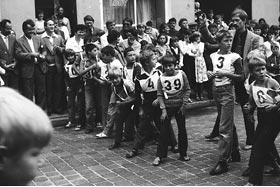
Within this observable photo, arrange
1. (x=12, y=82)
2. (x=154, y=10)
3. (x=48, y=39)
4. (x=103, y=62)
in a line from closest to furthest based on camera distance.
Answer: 1. (x=103, y=62)
2. (x=12, y=82)
3. (x=48, y=39)
4. (x=154, y=10)

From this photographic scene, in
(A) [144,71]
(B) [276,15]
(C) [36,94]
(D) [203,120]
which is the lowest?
(D) [203,120]

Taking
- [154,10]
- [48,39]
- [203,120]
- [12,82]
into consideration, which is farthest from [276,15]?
[12,82]

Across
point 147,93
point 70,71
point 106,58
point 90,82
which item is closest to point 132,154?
point 147,93

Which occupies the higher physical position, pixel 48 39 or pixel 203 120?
pixel 48 39

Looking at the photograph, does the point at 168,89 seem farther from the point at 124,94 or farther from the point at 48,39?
the point at 48,39

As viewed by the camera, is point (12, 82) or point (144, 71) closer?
point (144, 71)

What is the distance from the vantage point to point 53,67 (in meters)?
10.5

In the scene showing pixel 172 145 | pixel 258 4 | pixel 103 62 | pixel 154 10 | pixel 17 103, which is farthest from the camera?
pixel 258 4

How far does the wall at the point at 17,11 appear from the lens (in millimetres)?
11844

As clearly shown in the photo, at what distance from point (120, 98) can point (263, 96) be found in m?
3.16

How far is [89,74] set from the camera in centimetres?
922

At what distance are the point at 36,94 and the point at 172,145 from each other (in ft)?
13.5

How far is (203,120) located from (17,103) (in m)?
9.04

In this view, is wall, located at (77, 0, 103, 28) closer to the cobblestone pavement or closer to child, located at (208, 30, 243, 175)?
the cobblestone pavement
